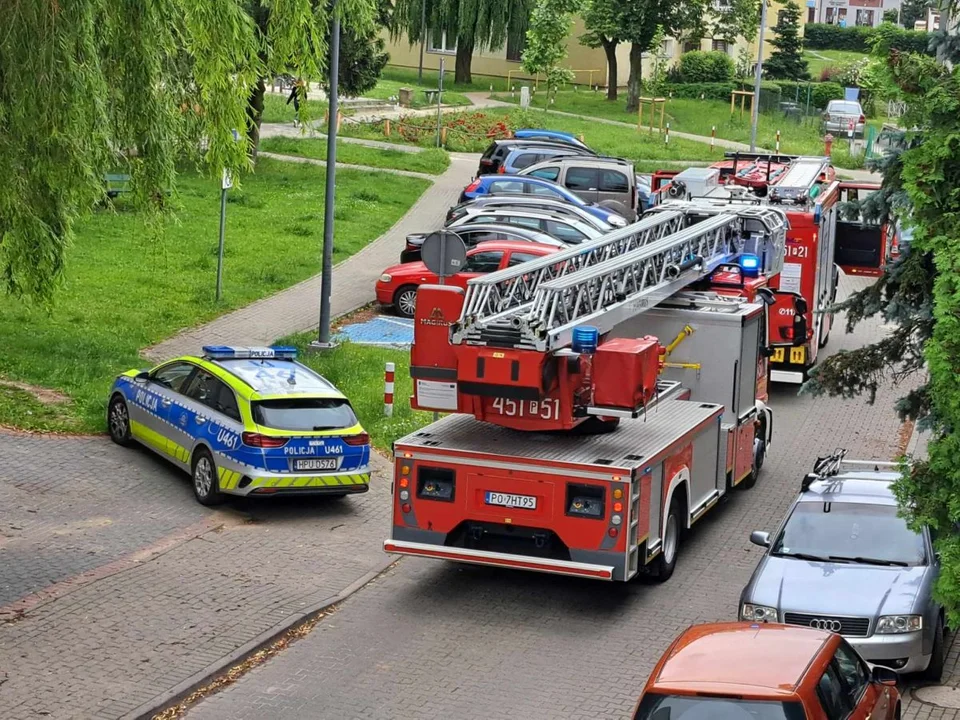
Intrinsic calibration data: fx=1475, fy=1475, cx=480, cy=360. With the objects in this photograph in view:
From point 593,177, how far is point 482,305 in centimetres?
2093

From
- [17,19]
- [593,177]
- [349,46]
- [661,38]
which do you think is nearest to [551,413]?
[17,19]

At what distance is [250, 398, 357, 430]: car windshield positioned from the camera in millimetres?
15539

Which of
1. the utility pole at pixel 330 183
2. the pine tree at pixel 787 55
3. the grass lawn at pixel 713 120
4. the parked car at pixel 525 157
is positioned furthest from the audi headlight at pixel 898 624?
the pine tree at pixel 787 55

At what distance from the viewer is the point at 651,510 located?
13.4 m

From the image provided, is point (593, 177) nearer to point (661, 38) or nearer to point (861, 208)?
point (861, 208)

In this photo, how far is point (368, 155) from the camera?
1766 inches

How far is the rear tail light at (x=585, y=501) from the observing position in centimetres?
1269

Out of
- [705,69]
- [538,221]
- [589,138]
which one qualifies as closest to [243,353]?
[538,221]

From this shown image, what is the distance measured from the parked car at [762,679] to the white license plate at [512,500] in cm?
365

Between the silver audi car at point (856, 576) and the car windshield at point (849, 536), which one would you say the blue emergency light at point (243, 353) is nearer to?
the silver audi car at point (856, 576)

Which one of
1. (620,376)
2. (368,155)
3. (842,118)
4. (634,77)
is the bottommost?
(620,376)

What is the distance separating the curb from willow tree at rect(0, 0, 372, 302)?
12.9ft

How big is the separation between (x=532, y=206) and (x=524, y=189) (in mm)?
3014

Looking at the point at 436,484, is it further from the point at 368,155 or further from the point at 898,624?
the point at 368,155
